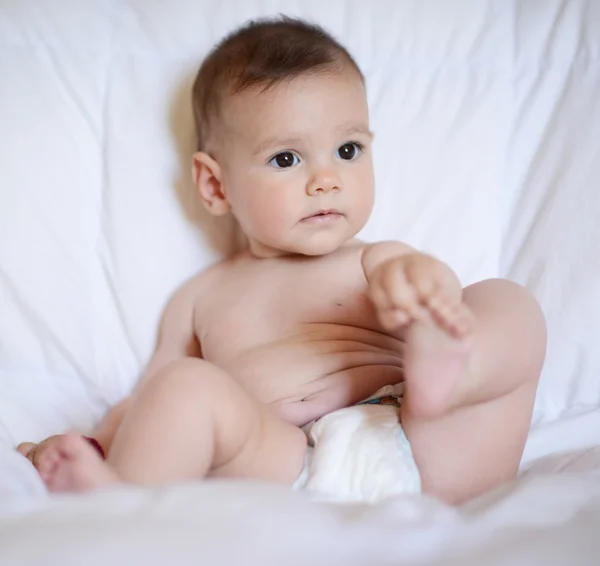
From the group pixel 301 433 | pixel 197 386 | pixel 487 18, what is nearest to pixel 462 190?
pixel 487 18

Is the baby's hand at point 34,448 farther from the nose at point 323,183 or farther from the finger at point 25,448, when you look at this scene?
the nose at point 323,183

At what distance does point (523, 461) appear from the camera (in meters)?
0.97

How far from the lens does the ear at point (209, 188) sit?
1.13m

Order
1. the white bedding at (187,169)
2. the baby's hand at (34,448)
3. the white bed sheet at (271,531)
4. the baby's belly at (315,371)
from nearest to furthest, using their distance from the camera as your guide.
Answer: the white bed sheet at (271,531)
the baby's hand at (34,448)
the baby's belly at (315,371)
the white bedding at (187,169)

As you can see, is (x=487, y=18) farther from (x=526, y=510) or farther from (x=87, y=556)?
(x=87, y=556)

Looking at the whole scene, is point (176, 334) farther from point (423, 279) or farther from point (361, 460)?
point (423, 279)

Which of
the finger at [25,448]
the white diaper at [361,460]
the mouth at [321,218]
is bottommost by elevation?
the finger at [25,448]

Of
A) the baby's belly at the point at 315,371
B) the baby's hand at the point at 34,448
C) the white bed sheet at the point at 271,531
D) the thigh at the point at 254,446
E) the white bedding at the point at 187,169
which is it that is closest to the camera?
the white bed sheet at the point at 271,531

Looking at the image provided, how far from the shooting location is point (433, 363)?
71 centimetres

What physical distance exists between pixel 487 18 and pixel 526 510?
0.97 m

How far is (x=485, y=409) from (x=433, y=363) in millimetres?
133

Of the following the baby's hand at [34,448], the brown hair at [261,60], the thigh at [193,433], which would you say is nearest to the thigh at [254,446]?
the thigh at [193,433]

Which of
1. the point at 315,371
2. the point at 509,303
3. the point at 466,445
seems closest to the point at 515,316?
the point at 509,303

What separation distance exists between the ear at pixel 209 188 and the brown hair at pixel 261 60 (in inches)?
1.4
